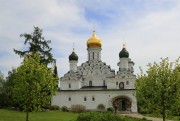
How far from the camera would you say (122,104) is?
2295 inches

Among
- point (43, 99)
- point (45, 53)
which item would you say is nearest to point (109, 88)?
point (45, 53)

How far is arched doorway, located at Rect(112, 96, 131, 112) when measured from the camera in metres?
56.6

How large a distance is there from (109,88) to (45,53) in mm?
16977

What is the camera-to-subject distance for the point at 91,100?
57562mm

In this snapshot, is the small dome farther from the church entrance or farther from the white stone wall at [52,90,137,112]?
the church entrance

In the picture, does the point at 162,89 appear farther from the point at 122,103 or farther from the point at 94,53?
the point at 94,53

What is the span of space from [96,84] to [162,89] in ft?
123

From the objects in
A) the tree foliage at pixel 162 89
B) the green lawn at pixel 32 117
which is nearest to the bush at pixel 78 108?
the green lawn at pixel 32 117

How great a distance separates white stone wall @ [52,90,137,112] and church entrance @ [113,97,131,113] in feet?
2.41

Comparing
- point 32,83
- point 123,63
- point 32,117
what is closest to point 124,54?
point 123,63

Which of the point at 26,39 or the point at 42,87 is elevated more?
the point at 26,39

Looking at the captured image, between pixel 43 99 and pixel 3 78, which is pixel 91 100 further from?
pixel 43 99

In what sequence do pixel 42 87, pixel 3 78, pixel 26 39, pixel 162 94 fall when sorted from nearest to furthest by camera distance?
pixel 162 94 < pixel 42 87 < pixel 26 39 < pixel 3 78

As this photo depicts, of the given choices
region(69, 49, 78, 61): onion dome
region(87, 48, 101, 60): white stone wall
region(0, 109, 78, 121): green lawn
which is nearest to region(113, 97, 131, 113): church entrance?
region(87, 48, 101, 60): white stone wall
